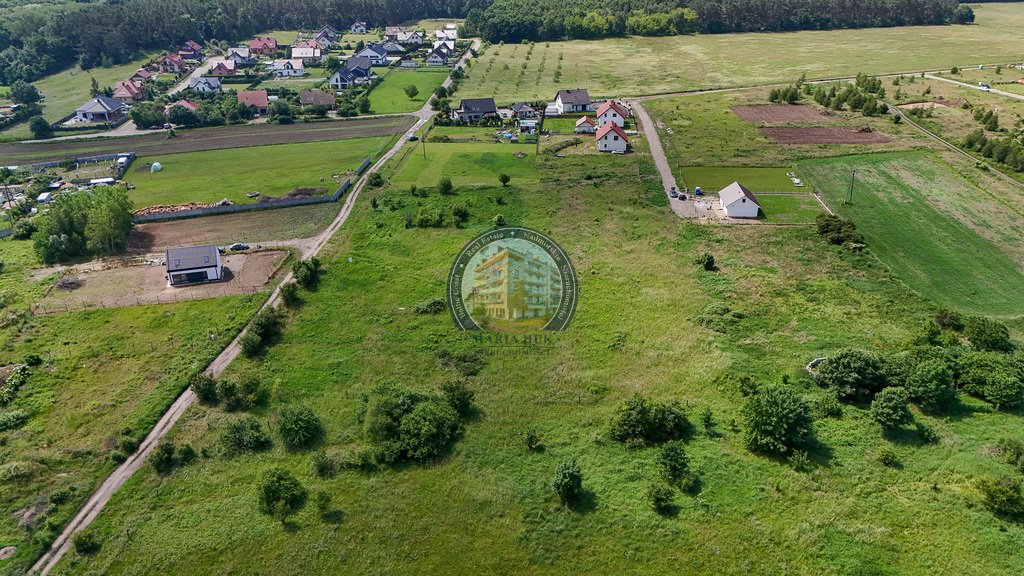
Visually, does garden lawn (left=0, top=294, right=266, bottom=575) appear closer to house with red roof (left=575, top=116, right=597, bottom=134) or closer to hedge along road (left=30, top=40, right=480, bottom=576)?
hedge along road (left=30, top=40, right=480, bottom=576)

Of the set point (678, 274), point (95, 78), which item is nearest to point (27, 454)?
point (678, 274)

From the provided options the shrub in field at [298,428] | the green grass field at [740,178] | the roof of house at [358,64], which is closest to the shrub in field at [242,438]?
the shrub in field at [298,428]

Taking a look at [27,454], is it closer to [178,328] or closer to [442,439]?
[178,328]

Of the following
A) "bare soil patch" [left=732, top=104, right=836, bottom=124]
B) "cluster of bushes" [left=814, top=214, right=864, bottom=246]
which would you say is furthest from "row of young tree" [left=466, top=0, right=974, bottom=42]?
"cluster of bushes" [left=814, top=214, right=864, bottom=246]

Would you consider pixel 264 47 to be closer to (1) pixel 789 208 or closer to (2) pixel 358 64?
(2) pixel 358 64

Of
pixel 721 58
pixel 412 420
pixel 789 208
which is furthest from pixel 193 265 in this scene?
pixel 721 58
